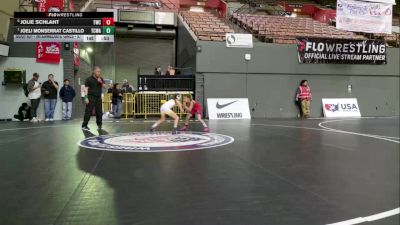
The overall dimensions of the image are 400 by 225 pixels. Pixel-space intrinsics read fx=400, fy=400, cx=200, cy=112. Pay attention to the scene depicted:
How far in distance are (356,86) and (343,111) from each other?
160 centimetres

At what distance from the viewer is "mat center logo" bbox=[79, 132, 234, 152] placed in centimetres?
763

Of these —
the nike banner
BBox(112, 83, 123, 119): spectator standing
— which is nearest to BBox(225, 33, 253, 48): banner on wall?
the nike banner

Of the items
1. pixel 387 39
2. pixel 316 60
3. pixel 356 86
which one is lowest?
pixel 356 86

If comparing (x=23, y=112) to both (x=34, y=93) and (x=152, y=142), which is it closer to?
(x=34, y=93)

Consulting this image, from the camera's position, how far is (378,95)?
21.4 metres

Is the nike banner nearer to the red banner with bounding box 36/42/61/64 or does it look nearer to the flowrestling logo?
the flowrestling logo

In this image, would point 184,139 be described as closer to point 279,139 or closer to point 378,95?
point 279,139

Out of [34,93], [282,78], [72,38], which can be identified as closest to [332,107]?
[282,78]

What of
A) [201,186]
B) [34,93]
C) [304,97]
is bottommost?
[201,186]

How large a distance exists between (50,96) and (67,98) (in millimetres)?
710

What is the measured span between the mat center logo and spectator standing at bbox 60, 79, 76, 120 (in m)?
7.15

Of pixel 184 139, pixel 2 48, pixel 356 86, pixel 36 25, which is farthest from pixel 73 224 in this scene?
pixel 356 86

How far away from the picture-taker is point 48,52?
54.1 feet

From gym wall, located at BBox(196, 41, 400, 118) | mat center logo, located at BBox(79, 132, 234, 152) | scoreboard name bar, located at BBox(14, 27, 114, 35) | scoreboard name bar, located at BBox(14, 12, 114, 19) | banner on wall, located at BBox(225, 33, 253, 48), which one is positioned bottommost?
mat center logo, located at BBox(79, 132, 234, 152)
